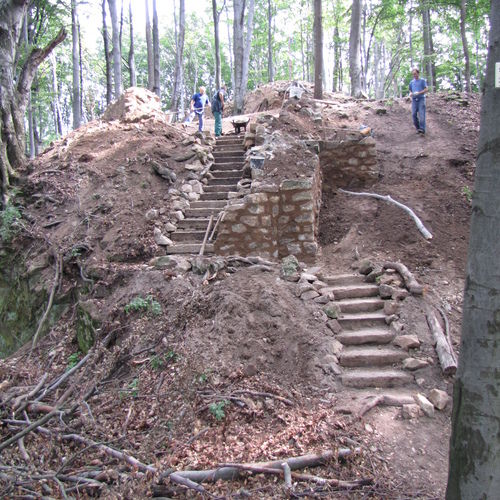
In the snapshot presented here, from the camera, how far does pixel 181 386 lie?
14.0 feet

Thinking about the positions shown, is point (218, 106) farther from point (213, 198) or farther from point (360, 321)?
point (360, 321)

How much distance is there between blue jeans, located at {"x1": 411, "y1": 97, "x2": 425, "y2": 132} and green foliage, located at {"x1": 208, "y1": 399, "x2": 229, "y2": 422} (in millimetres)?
8454

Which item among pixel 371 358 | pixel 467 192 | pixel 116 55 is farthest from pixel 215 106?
A: pixel 371 358

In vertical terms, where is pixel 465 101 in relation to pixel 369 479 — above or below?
above

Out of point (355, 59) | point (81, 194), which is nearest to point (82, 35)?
point (355, 59)

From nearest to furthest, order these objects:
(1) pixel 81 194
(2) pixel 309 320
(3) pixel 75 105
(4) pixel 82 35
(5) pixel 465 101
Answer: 1. (2) pixel 309 320
2. (1) pixel 81 194
3. (5) pixel 465 101
4. (3) pixel 75 105
5. (4) pixel 82 35

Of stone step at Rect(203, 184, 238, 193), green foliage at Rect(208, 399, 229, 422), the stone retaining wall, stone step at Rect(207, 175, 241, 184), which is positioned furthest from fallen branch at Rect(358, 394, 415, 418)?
stone step at Rect(207, 175, 241, 184)

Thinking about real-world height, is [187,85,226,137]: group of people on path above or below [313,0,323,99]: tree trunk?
below

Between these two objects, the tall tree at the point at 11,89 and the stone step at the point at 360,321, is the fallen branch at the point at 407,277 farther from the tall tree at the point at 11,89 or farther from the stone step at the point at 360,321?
the tall tree at the point at 11,89

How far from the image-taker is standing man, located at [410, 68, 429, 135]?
368 inches

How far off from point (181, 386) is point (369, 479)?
207 centimetres

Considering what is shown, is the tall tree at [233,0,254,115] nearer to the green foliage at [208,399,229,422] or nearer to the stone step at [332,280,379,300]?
the stone step at [332,280,379,300]

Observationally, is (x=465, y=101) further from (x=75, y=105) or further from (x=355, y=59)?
(x=75, y=105)

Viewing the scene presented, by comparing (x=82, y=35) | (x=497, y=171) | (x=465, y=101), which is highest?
(x=82, y=35)
